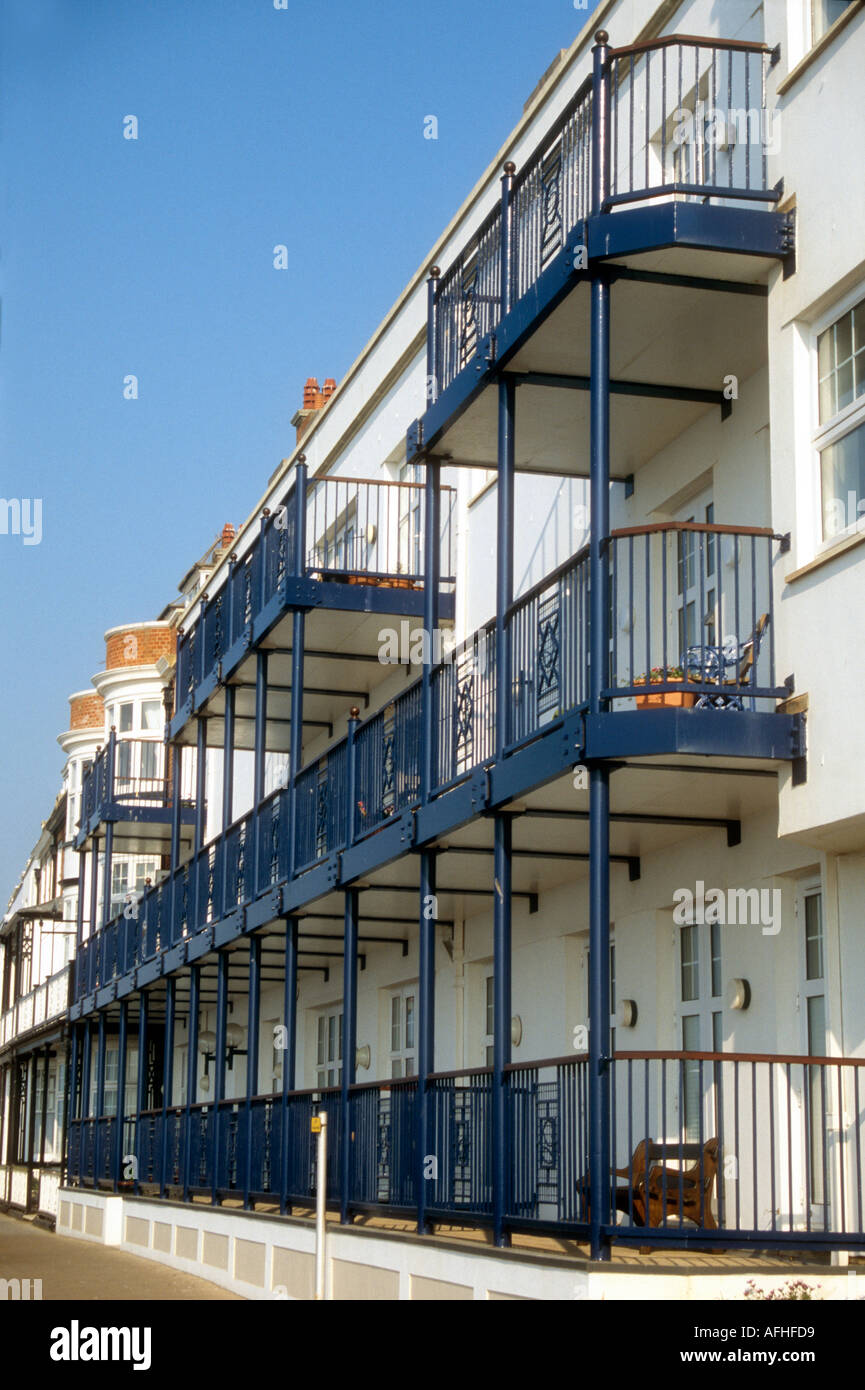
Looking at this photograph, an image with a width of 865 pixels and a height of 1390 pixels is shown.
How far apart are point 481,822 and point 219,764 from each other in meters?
19.2

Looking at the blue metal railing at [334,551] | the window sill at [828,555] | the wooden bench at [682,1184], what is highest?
the blue metal railing at [334,551]

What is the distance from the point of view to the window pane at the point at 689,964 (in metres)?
13.6

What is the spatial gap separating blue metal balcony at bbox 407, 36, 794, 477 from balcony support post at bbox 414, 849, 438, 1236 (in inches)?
133

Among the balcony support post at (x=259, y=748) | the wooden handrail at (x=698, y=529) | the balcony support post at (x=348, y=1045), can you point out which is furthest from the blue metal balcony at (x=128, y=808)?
the wooden handrail at (x=698, y=529)

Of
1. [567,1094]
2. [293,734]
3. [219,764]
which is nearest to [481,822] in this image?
[567,1094]

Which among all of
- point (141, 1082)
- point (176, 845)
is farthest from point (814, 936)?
point (141, 1082)

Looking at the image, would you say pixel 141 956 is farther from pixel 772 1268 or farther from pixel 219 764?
pixel 772 1268

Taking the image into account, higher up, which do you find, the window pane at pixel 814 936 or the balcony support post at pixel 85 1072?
the window pane at pixel 814 936

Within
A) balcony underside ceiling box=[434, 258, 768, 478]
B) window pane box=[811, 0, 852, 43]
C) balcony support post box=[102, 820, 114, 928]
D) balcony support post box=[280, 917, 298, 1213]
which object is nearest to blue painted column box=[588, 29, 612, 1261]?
balcony underside ceiling box=[434, 258, 768, 478]

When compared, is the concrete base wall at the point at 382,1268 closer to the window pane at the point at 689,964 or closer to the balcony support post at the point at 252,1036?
the balcony support post at the point at 252,1036

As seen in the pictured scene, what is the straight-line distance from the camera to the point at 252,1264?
60.3ft

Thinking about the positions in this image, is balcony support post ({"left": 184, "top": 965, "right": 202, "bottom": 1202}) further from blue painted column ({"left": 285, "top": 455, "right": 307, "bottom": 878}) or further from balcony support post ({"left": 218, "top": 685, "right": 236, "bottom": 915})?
blue painted column ({"left": 285, "top": 455, "right": 307, "bottom": 878})

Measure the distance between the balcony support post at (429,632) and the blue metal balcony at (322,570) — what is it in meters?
3.88

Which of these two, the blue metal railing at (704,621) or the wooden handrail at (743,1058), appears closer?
the wooden handrail at (743,1058)
